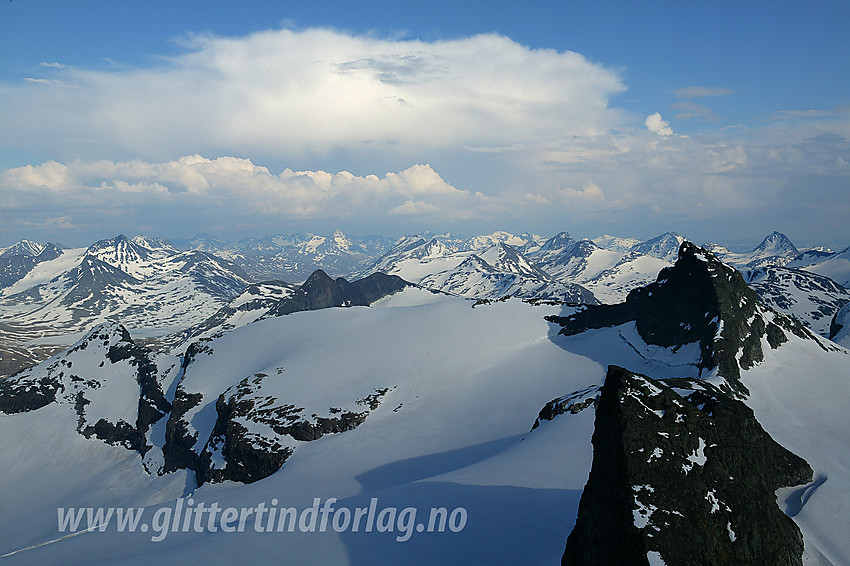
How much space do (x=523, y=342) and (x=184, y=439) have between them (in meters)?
70.6

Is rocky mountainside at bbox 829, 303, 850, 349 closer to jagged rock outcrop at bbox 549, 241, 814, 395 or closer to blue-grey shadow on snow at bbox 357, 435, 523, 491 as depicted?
jagged rock outcrop at bbox 549, 241, 814, 395

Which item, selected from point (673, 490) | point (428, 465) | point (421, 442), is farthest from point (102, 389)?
point (673, 490)

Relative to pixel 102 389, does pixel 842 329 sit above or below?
above

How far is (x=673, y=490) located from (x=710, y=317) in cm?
5899

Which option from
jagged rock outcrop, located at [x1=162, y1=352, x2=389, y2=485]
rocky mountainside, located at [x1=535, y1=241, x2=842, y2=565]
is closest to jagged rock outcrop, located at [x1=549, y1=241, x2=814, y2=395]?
rocky mountainside, located at [x1=535, y1=241, x2=842, y2=565]

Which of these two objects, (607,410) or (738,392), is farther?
(738,392)

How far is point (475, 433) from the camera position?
196 feet

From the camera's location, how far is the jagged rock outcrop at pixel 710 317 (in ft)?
197

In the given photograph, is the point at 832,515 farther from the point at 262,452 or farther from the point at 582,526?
the point at 262,452

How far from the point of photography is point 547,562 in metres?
23.4

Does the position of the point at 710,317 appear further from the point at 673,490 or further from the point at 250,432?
the point at 250,432

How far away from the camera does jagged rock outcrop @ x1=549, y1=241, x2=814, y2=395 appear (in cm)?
6004

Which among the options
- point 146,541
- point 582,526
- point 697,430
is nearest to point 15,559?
point 146,541

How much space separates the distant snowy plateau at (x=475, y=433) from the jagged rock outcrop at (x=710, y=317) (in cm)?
40
